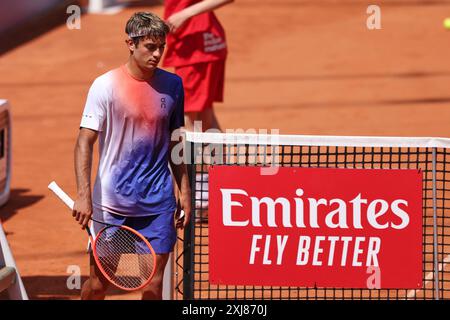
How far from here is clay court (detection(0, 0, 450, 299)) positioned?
9898 millimetres

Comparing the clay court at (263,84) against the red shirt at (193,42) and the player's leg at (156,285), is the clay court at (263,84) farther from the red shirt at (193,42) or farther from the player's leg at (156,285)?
the red shirt at (193,42)

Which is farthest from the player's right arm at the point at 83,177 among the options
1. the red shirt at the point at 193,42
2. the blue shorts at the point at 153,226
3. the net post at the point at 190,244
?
the red shirt at the point at 193,42

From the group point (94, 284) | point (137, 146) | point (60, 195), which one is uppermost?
point (137, 146)

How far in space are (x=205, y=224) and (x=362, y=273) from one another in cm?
141

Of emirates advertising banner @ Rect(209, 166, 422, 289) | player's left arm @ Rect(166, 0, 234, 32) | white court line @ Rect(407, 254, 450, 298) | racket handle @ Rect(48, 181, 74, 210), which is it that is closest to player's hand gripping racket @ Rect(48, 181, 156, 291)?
racket handle @ Rect(48, 181, 74, 210)

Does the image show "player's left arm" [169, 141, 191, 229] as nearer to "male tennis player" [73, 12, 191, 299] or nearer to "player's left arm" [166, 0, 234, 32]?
"male tennis player" [73, 12, 191, 299]

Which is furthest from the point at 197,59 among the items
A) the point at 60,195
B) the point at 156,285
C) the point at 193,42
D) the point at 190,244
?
the point at 156,285

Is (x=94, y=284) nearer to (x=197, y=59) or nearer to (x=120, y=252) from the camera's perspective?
(x=120, y=252)

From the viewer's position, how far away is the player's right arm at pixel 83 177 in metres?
6.19

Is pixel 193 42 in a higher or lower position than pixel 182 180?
higher

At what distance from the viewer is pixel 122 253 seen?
639 centimetres

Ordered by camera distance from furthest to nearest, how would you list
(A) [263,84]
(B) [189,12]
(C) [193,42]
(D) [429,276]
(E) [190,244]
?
1. (A) [263,84]
2. (C) [193,42]
3. (B) [189,12]
4. (D) [429,276]
5. (E) [190,244]

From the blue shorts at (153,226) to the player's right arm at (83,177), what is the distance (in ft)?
0.77

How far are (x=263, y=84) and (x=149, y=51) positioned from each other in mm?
8929
